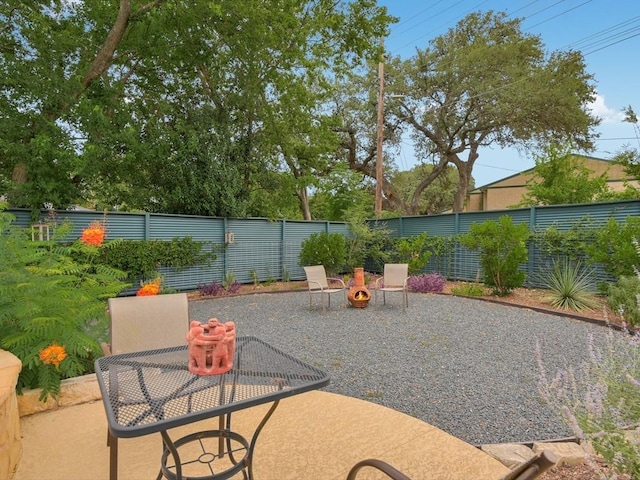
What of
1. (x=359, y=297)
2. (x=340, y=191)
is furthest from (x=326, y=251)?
(x=340, y=191)

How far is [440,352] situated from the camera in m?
3.75

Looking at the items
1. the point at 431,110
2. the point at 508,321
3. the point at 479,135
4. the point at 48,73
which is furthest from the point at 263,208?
the point at 479,135

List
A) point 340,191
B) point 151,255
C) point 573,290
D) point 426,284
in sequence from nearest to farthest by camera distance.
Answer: point 573,290 → point 151,255 → point 426,284 → point 340,191

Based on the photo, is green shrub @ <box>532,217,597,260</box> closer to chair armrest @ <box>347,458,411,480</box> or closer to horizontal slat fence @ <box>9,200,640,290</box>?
horizontal slat fence @ <box>9,200,640,290</box>

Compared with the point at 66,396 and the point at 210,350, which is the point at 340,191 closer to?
the point at 66,396

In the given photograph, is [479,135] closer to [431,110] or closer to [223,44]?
[431,110]

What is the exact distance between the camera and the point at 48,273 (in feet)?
6.98

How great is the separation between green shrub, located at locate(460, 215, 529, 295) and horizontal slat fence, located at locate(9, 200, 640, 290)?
1.15 meters

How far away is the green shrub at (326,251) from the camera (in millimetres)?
8734

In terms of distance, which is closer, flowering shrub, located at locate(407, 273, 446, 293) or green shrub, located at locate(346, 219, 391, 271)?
flowering shrub, located at locate(407, 273, 446, 293)

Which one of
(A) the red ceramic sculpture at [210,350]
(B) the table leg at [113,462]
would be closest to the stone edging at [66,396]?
(B) the table leg at [113,462]

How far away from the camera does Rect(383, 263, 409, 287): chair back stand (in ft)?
20.1

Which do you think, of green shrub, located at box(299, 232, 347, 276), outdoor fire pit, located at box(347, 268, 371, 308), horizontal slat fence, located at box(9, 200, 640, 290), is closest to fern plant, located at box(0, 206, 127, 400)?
outdoor fire pit, located at box(347, 268, 371, 308)

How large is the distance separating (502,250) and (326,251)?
3827 mm
